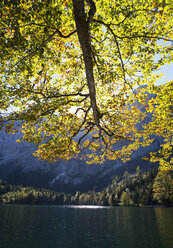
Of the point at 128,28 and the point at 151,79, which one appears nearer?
the point at 128,28

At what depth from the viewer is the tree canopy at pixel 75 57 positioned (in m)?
9.09

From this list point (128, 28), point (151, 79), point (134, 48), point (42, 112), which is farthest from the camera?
point (42, 112)

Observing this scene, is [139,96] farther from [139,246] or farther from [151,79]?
[139,246]

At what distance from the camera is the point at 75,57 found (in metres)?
13.7

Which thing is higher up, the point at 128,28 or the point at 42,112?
the point at 128,28

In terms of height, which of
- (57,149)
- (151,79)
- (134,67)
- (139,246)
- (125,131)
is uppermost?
(134,67)

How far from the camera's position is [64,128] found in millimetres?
16109

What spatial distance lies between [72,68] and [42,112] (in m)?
4.66

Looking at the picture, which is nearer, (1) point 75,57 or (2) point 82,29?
(2) point 82,29

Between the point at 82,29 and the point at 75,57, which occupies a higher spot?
the point at 75,57

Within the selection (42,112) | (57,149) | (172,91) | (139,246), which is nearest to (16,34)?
(42,112)

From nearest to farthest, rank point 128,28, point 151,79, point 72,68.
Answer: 1. point 128,28
2. point 151,79
3. point 72,68

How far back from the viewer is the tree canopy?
909 centimetres

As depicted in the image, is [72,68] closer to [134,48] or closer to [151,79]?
[134,48]
